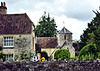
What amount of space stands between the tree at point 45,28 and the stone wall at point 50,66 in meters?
54.6

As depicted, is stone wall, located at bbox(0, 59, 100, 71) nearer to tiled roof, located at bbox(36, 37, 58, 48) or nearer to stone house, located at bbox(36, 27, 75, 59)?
stone house, located at bbox(36, 27, 75, 59)

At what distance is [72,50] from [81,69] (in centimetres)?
4281

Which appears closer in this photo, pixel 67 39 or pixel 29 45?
pixel 29 45

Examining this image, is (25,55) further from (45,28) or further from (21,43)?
(45,28)

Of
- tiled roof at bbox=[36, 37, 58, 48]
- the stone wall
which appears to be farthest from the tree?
the stone wall

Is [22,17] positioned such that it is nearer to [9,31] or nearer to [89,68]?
[9,31]

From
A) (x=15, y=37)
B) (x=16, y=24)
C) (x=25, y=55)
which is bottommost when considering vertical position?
(x=25, y=55)

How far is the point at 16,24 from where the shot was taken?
28109mm

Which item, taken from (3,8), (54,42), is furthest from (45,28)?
(3,8)

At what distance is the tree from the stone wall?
54607 millimetres

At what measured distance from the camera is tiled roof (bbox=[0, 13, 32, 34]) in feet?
90.9

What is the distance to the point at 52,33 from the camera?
64.9 meters

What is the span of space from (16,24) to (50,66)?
2167cm

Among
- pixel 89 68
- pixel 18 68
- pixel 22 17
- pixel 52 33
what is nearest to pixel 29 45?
pixel 22 17
